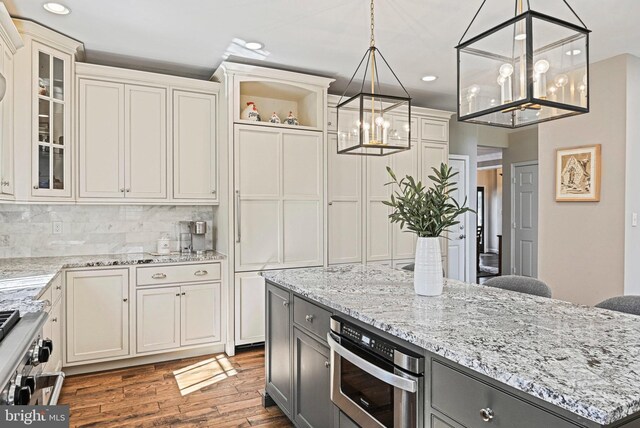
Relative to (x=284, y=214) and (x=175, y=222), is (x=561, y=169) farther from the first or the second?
(x=175, y=222)

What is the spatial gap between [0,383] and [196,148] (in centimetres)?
305

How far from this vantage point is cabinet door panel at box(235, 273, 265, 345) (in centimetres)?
383

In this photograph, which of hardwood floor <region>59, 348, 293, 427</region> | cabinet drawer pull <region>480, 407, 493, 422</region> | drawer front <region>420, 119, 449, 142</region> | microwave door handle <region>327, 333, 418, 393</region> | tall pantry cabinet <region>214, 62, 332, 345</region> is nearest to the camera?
cabinet drawer pull <region>480, 407, 493, 422</region>

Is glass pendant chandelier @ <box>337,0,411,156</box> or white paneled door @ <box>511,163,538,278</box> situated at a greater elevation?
glass pendant chandelier @ <box>337,0,411,156</box>

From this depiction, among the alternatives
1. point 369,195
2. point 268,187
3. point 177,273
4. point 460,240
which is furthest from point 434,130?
point 177,273

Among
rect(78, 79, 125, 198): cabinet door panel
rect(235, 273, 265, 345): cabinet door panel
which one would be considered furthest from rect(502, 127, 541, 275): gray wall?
rect(78, 79, 125, 198): cabinet door panel

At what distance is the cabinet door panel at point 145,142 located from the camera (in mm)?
3695

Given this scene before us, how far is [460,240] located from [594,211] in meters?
1.90

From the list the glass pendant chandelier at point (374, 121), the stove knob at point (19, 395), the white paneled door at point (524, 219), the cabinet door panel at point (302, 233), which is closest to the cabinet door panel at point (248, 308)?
the cabinet door panel at point (302, 233)

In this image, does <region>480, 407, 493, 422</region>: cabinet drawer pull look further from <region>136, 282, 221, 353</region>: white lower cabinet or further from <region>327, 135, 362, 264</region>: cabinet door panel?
<region>327, 135, 362, 264</region>: cabinet door panel

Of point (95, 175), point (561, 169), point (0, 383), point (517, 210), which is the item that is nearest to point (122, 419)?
point (0, 383)

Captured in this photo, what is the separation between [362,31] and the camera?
10.5 ft

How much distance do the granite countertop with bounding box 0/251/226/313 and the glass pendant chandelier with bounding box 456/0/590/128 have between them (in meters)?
2.16

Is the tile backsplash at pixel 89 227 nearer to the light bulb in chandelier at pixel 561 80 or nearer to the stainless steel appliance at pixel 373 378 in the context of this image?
the stainless steel appliance at pixel 373 378
